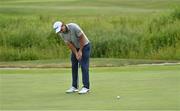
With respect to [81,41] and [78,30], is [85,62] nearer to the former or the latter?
[81,41]

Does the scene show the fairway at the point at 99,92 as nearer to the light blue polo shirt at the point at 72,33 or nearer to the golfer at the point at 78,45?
Answer: the golfer at the point at 78,45

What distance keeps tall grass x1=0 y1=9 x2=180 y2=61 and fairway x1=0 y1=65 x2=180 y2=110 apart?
8573 millimetres

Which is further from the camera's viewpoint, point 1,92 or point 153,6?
point 153,6

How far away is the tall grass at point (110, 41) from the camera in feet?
81.8

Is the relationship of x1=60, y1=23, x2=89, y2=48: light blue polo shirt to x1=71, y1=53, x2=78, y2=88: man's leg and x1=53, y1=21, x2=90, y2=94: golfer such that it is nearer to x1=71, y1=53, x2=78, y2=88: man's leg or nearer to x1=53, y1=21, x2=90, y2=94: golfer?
x1=53, y1=21, x2=90, y2=94: golfer

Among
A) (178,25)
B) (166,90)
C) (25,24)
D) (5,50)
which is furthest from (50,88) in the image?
(25,24)

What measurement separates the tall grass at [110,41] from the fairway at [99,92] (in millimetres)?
8573

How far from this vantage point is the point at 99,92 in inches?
492

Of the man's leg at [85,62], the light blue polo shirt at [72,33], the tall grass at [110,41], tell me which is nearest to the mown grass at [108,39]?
the tall grass at [110,41]

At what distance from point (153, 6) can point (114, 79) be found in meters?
39.8

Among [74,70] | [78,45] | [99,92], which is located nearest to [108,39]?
[74,70]

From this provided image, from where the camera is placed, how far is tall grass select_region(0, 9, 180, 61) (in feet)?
81.8

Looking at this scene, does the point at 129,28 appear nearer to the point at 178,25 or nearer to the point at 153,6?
the point at 178,25

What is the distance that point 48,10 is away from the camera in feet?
161
